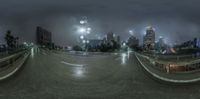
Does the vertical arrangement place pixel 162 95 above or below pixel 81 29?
below

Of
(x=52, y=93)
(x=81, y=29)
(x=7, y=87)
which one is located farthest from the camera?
(x=81, y=29)

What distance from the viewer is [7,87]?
1223cm

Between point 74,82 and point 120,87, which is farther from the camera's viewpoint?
point 74,82

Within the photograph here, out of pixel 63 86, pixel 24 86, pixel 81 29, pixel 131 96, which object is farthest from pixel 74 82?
pixel 81 29

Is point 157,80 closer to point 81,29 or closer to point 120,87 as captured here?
point 120,87

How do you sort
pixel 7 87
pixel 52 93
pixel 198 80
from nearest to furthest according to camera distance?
pixel 52 93
pixel 7 87
pixel 198 80

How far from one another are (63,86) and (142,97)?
13.4 feet

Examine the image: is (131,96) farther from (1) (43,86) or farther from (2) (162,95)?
(1) (43,86)

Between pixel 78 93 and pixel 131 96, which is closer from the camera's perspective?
pixel 131 96

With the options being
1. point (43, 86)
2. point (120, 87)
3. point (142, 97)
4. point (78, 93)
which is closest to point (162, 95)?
point (142, 97)

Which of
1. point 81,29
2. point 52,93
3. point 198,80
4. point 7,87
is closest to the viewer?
point 52,93

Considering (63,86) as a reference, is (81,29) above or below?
above

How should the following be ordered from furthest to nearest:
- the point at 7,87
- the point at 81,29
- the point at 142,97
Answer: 1. the point at 81,29
2. the point at 7,87
3. the point at 142,97

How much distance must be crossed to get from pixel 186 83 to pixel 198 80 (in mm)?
731
